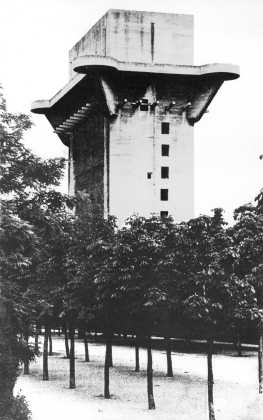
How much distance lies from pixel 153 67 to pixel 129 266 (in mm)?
58098

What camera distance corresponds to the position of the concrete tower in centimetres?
8294

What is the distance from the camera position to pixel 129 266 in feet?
91.5

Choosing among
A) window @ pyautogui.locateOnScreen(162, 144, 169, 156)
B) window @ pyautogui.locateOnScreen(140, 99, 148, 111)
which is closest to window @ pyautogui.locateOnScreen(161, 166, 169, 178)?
window @ pyautogui.locateOnScreen(162, 144, 169, 156)

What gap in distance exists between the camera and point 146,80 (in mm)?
84125

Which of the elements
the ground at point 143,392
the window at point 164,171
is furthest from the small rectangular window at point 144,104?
the ground at point 143,392

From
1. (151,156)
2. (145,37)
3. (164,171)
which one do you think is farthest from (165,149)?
(145,37)

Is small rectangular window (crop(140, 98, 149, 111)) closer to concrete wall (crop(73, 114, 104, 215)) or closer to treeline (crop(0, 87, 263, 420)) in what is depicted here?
concrete wall (crop(73, 114, 104, 215))

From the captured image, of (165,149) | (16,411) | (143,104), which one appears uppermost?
(143,104)

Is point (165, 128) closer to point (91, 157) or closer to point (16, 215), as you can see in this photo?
point (91, 157)

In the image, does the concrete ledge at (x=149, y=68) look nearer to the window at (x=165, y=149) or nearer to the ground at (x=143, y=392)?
the window at (x=165, y=149)

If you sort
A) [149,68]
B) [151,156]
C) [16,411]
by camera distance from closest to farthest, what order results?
[16,411]
[149,68]
[151,156]

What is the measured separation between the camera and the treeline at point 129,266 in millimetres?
23094

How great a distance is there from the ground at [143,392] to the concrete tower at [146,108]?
115 ft

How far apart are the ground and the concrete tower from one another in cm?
3511
